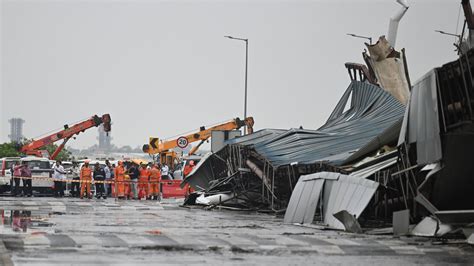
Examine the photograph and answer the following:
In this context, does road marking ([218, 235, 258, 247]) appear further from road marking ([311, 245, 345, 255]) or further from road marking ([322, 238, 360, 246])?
road marking ([322, 238, 360, 246])

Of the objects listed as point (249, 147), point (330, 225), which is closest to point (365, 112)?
point (249, 147)

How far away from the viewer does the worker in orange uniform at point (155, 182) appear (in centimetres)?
4609

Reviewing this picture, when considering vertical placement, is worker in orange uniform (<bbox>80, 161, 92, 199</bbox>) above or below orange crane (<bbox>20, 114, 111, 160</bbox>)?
below

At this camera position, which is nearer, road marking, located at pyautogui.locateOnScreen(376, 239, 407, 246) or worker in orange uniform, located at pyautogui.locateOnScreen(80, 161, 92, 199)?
road marking, located at pyautogui.locateOnScreen(376, 239, 407, 246)

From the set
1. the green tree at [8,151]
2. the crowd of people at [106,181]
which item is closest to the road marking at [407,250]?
the crowd of people at [106,181]

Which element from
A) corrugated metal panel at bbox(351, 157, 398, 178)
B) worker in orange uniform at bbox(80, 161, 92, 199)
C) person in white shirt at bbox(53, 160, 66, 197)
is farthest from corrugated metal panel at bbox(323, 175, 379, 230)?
person in white shirt at bbox(53, 160, 66, 197)

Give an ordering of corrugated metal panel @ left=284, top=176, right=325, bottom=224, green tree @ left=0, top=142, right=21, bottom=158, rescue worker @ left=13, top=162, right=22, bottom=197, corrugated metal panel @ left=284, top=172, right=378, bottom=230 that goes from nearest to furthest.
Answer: corrugated metal panel @ left=284, top=172, right=378, bottom=230, corrugated metal panel @ left=284, top=176, right=325, bottom=224, rescue worker @ left=13, top=162, right=22, bottom=197, green tree @ left=0, top=142, right=21, bottom=158

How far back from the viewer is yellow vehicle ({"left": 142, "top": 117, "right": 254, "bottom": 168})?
2368 inches

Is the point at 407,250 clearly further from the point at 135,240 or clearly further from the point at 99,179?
the point at 99,179

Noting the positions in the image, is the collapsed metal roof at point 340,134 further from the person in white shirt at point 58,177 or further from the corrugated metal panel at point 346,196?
the person in white shirt at point 58,177

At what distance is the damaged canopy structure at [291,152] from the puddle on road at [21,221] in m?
8.45

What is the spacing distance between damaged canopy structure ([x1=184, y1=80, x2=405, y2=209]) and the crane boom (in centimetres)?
1912

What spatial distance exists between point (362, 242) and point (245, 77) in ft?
150

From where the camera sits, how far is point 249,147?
116 feet
